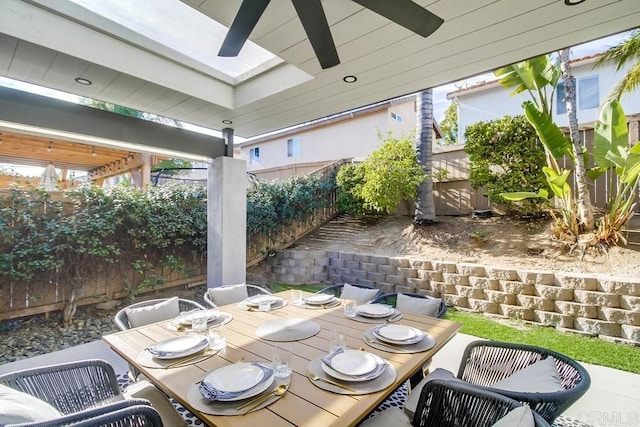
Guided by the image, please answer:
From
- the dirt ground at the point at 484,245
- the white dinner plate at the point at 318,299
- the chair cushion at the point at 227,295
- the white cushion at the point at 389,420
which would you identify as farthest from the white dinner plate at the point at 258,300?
the dirt ground at the point at 484,245

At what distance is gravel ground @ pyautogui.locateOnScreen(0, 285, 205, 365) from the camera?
12.0ft

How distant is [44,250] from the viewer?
3.96 meters

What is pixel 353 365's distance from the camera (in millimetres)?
1720

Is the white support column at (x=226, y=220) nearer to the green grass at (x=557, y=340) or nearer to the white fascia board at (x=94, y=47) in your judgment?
the white fascia board at (x=94, y=47)

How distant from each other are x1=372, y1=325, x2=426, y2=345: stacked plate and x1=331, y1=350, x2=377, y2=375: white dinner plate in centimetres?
29

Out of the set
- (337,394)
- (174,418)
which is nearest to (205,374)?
(174,418)

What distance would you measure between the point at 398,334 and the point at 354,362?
54cm

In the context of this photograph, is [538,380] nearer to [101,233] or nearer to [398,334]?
[398,334]

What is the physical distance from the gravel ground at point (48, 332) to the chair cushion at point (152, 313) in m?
1.99

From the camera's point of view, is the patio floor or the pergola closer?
the pergola

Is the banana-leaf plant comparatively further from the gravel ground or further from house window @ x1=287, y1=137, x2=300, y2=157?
house window @ x1=287, y1=137, x2=300, y2=157

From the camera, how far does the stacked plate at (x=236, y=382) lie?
1.45 m

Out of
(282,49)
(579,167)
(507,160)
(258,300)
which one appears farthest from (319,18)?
(507,160)

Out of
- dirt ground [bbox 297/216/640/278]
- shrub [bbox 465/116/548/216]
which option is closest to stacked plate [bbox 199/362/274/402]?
dirt ground [bbox 297/216/640/278]
